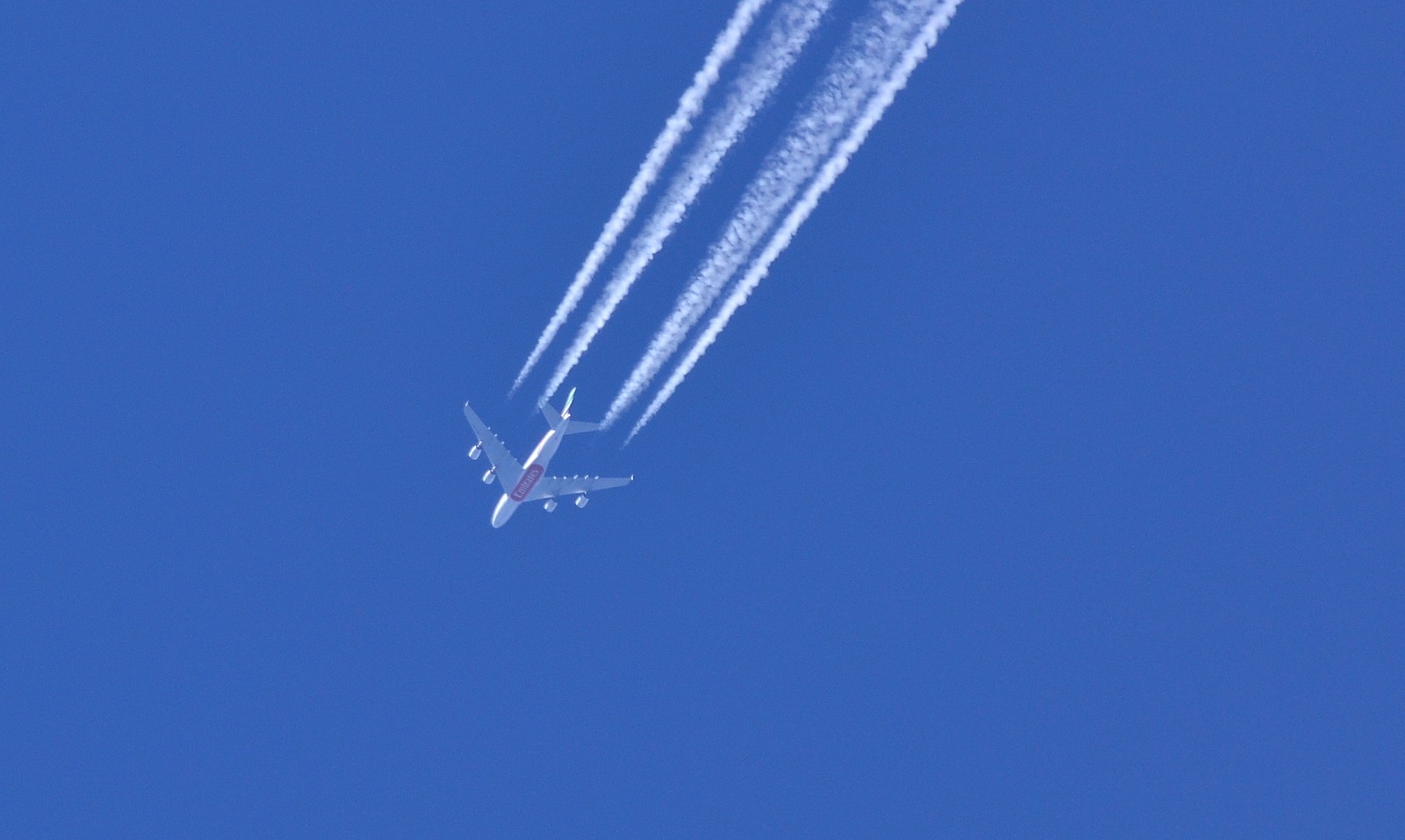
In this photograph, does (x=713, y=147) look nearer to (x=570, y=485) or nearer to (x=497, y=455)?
(x=497, y=455)

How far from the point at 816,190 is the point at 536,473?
479 inches

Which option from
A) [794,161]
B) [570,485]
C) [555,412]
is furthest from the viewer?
[570,485]

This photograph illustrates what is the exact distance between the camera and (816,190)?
123 ft

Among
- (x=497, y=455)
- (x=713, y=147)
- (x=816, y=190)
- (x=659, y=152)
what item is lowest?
(x=816, y=190)

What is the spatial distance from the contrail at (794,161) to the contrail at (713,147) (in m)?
1.09

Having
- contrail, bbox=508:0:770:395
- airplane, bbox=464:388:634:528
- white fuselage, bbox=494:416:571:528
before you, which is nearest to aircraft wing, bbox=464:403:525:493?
airplane, bbox=464:388:634:528

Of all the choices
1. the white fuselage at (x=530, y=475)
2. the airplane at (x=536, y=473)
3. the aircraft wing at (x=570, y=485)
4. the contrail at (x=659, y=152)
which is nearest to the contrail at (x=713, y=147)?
the contrail at (x=659, y=152)

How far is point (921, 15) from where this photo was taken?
35.9 m

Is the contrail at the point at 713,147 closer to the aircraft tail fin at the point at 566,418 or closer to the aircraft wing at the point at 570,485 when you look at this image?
the aircraft tail fin at the point at 566,418

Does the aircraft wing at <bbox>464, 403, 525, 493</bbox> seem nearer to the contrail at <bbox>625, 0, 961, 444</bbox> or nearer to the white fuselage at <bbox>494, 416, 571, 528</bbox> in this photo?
the white fuselage at <bbox>494, 416, 571, 528</bbox>

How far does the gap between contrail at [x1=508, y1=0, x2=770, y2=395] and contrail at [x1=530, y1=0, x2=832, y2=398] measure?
535 mm

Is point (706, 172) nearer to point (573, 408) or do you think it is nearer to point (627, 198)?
point (627, 198)

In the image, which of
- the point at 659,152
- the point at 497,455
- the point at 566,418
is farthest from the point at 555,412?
the point at 659,152

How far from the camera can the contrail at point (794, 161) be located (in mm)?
35969
